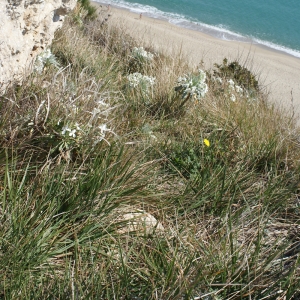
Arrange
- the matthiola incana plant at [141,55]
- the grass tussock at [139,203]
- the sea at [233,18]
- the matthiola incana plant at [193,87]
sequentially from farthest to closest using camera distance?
the sea at [233,18]
the matthiola incana plant at [141,55]
the matthiola incana plant at [193,87]
the grass tussock at [139,203]

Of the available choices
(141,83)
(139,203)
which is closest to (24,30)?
(141,83)

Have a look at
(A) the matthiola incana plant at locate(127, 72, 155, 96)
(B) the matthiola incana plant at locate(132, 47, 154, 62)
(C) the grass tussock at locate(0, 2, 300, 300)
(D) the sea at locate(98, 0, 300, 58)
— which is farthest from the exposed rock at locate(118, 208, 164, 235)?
(D) the sea at locate(98, 0, 300, 58)

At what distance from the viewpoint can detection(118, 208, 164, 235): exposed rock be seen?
2862 mm

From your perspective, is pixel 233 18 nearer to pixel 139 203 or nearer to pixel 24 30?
pixel 24 30

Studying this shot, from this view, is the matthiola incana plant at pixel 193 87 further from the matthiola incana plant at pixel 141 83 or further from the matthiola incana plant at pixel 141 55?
the matthiola incana plant at pixel 141 55

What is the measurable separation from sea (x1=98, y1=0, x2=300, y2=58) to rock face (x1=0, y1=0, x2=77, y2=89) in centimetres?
1607

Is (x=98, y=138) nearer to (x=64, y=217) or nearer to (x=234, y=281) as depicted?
(x=64, y=217)

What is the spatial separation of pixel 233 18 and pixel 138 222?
2397 cm

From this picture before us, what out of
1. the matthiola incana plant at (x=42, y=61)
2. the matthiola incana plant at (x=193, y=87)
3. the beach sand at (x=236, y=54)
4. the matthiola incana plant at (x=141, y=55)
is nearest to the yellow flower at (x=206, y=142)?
the matthiola incana plant at (x=193, y=87)

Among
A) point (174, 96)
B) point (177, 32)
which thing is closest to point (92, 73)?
point (174, 96)

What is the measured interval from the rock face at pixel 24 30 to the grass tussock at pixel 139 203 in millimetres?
206

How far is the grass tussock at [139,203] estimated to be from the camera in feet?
8.06

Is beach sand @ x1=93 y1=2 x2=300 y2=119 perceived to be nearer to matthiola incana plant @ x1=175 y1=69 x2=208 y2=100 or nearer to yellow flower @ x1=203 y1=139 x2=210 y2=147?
matthiola incana plant @ x1=175 y1=69 x2=208 y2=100

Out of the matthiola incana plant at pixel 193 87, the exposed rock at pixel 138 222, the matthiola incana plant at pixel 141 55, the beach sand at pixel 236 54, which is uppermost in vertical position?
the matthiola incana plant at pixel 193 87
